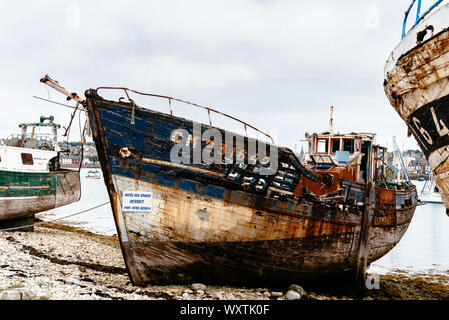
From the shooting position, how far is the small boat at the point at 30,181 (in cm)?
1205

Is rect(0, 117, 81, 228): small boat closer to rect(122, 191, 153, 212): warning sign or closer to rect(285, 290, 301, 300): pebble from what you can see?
rect(122, 191, 153, 212): warning sign

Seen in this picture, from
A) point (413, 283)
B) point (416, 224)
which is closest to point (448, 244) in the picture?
point (416, 224)

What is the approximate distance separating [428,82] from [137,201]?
529 centimetres

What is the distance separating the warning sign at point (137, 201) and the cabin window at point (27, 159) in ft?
29.3

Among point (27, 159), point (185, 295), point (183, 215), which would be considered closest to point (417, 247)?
point (185, 295)

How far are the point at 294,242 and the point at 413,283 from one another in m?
6.01

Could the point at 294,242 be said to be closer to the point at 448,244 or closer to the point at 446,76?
the point at 446,76

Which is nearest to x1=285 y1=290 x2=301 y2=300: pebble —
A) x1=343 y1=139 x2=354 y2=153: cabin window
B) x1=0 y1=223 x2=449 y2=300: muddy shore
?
x1=0 y1=223 x2=449 y2=300: muddy shore

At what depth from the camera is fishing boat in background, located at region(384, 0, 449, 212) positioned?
441 centimetres

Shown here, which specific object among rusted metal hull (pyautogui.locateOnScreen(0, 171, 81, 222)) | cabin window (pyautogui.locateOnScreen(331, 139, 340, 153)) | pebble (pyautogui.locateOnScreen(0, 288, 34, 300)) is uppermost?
cabin window (pyautogui.locateOnScreen(331, 139, 340, 153))

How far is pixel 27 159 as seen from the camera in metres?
12.9

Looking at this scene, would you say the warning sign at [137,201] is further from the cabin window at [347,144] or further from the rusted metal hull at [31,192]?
the rusted metal hull at [31,192]

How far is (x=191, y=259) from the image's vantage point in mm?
6504
